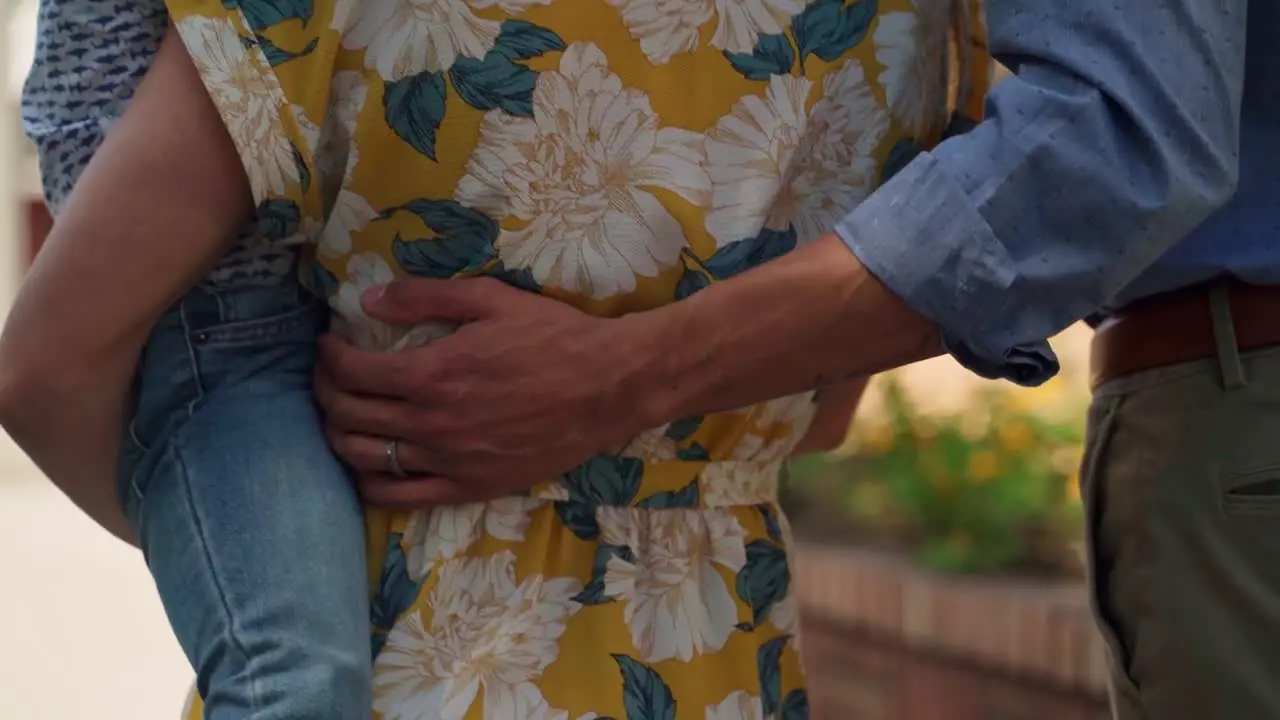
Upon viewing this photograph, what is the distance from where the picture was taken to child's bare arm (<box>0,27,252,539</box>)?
75 centimetres

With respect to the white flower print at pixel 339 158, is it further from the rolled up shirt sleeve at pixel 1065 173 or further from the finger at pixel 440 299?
the rolled up shirt sleeve at pixel 1065 173

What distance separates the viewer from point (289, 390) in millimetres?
889

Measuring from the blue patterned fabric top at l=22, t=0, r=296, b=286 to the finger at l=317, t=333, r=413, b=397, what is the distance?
0.09m

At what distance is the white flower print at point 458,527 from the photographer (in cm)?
84

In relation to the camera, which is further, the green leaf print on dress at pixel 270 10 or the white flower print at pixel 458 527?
the white flower print at pixel 458 527

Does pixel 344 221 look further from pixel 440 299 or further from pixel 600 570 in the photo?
pixel 600 570

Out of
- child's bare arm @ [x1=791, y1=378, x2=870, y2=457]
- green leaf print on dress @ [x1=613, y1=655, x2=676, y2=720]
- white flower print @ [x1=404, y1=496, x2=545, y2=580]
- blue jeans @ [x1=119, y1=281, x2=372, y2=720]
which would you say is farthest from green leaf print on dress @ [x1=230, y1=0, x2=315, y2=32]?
child's bare arm @ [x1=791, y1=378, x2=870, y2=457]

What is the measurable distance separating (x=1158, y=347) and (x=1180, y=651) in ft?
0.72

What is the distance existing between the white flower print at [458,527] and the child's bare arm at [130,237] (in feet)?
0.74

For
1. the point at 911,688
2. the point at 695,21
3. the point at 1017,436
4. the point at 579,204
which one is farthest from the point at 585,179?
the point at 911,688

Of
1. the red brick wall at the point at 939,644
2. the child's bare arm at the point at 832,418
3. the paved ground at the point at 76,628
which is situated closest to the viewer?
the child's bare arm at the point at 832,418

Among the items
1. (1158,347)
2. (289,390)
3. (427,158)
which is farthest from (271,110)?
(1158,347)

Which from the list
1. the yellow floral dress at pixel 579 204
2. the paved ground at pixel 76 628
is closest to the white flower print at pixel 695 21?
the yellow floral dress at pixel 579 204

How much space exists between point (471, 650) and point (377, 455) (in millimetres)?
147
